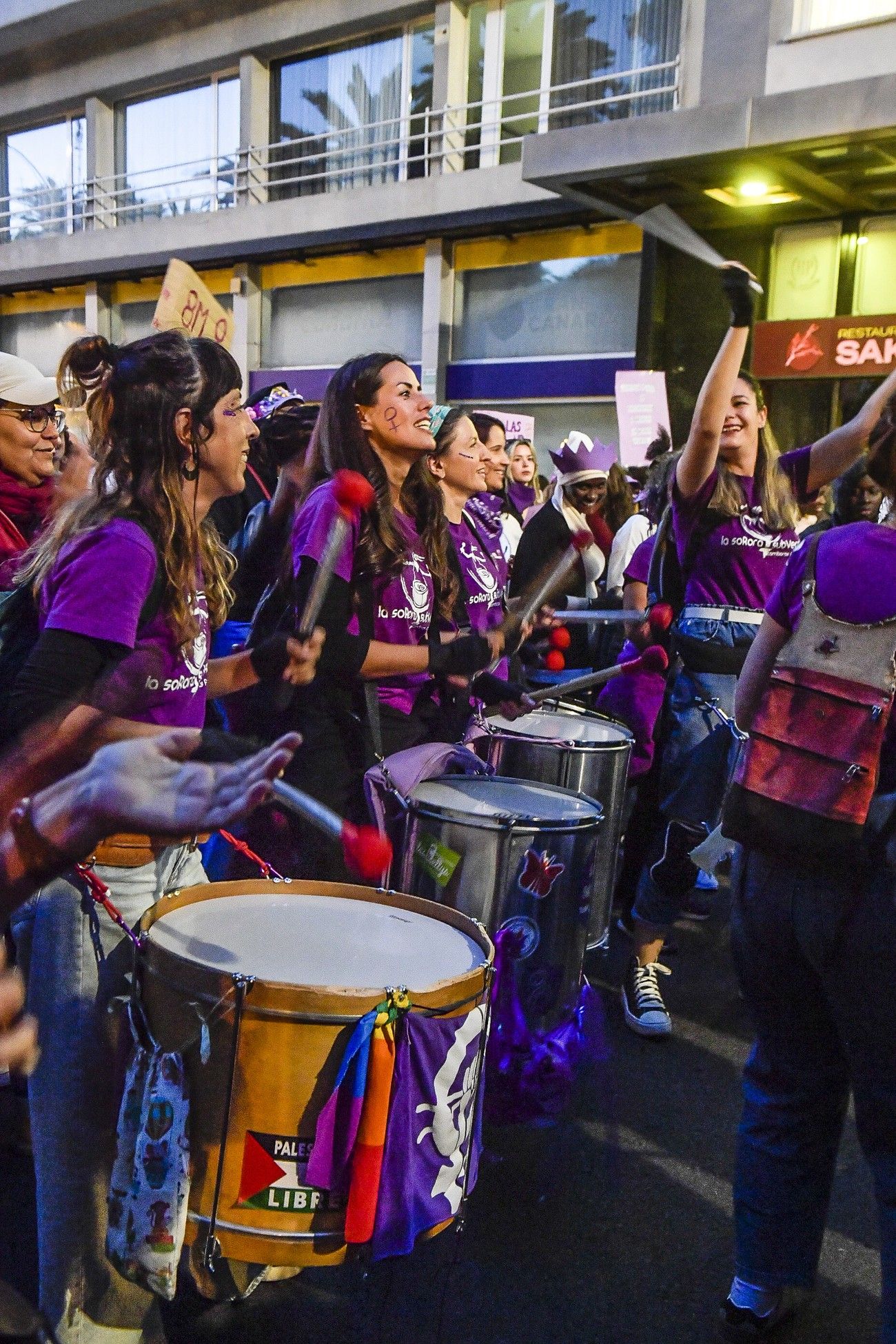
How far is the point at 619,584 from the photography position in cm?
678

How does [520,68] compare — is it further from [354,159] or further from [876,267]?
[876,267]

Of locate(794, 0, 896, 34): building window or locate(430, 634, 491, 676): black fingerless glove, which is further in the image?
locate(794, 0, 896, 34): building window

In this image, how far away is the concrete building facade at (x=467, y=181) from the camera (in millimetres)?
11109

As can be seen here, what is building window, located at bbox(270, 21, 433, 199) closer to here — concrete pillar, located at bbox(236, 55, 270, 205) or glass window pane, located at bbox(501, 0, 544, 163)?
concrete pillar, located at bbox(236, 55, 270, 205)

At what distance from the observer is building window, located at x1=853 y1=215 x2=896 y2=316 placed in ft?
37.3

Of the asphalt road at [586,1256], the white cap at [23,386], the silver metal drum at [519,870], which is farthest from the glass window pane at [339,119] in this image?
the asphalt road at [586,1256]

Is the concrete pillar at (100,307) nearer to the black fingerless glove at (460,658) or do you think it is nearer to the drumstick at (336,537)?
the black fingerless glove at (460,658)

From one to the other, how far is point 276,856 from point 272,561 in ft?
4.09

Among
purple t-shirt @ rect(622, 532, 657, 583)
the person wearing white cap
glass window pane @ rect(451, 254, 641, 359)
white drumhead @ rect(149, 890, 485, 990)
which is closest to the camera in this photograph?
white drumhead @ rect(149, 890, 485, 990)

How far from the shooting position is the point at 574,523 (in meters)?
6.02

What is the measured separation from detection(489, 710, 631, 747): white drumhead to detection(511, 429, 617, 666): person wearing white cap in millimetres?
696

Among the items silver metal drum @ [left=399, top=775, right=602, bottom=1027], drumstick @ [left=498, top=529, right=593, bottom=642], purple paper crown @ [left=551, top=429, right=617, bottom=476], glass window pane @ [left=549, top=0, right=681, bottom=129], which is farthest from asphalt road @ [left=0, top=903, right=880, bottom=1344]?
glass window pane @ [left=549, top=0, right=681, bottom=129]

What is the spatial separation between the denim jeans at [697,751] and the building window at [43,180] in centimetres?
1876

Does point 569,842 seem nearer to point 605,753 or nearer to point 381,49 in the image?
point 605,753
